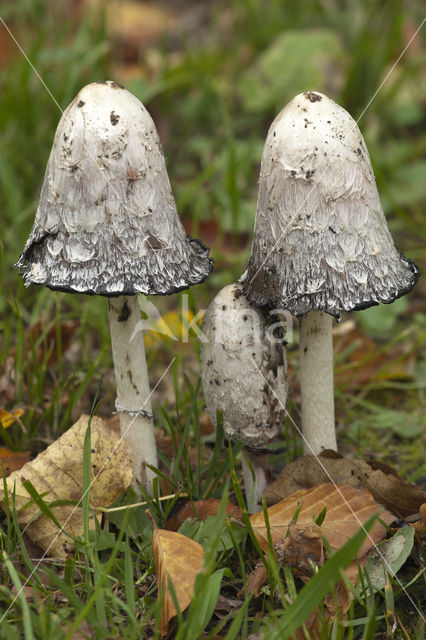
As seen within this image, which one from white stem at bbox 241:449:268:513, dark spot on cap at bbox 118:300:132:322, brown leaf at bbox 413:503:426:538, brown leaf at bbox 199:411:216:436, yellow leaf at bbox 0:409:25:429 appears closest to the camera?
brown leaf at bbox 413:503:426:538

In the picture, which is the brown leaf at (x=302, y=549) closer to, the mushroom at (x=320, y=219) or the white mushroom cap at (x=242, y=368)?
the white mushroom cap at (x=242, y=368)

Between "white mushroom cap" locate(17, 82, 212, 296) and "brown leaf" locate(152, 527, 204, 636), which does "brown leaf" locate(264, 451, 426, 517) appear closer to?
"brown leaf" locate(152, 527, 204, 636)

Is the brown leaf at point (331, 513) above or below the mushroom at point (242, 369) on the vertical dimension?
below

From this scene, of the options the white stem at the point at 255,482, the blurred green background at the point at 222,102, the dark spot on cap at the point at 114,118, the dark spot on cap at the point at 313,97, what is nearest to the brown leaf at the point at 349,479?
the white stem at the point at 255,482

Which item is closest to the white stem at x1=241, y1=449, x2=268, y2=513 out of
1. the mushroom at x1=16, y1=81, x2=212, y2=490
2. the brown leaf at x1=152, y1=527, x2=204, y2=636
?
the brown leaf at x1=152, y1=527, x2=204, y2=636

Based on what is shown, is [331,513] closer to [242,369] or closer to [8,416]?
[242,369]

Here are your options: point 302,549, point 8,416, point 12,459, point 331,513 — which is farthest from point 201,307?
point 302,549
